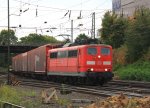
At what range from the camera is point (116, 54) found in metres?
62.5

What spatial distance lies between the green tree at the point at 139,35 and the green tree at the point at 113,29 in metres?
8.88

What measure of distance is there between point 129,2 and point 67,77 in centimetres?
5603

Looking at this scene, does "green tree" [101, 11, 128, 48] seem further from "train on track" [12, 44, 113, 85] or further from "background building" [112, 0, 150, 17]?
"train on track" [12, 44, 113, 85]

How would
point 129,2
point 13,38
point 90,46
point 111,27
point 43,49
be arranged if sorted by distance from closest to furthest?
point 90,46 → point 43,49 → point 111,27 → point 129,2 → point 13,38

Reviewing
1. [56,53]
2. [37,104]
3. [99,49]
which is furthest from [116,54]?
[37,104]

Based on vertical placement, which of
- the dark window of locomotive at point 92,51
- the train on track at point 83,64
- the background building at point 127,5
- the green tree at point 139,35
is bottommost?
the train on track at point 83,64

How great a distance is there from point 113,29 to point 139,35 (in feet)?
37.4

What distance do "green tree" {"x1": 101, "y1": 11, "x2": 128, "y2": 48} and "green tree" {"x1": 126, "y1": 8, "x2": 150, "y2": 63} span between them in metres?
8.88

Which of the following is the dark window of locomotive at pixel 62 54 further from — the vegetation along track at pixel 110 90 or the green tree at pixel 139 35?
the green tree at pixel 139 35

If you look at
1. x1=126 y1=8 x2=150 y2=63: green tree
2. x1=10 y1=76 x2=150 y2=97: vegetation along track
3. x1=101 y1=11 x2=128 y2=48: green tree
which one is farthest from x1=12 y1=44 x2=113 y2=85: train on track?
x1=101 y1=11 x2=128 y2=48: green tree

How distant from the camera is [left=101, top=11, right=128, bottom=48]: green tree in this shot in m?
66.6

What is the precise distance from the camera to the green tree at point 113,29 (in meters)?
66.6

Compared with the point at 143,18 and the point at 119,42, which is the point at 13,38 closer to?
the point at 119,42

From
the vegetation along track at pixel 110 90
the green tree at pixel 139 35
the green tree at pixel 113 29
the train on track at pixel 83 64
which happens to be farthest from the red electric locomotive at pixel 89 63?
the green tree at pixel 113 29
